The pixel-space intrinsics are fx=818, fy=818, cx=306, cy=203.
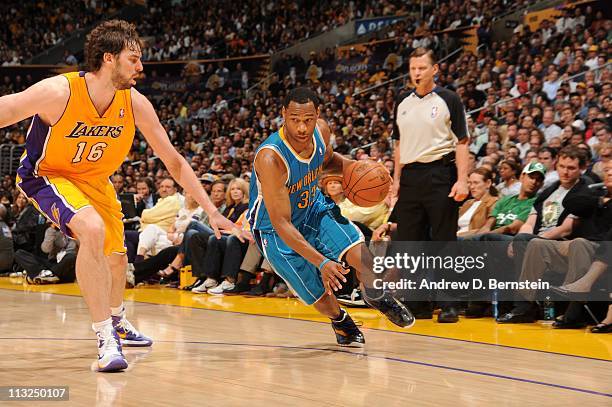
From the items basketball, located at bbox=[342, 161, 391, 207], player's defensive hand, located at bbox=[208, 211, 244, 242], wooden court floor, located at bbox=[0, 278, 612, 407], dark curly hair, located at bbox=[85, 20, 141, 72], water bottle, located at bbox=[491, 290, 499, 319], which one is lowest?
water bottle, located at bbox=[491, 290, 499, 319]

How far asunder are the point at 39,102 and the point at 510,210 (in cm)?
415

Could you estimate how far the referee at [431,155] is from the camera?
240 inches

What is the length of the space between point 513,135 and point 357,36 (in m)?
11.3

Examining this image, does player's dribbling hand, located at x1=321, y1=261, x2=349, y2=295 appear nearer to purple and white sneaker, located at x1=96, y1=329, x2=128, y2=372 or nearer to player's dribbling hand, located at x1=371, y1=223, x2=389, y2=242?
purple and white sneaker, located at x1=96, y1=329, x2=128, y2=372

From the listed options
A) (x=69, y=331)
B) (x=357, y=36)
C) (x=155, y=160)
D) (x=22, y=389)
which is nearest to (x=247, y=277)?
(x=69, y=331)

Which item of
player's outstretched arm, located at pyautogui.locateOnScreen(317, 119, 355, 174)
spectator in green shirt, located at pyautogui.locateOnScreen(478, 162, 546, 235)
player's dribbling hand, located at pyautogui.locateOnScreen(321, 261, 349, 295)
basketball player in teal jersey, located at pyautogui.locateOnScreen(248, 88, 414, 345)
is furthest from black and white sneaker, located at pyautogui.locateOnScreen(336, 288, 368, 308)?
player's dribbling hand, located at pyautogui.locateOnScreen(321, 261, 349, 295)

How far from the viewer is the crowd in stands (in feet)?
21.0

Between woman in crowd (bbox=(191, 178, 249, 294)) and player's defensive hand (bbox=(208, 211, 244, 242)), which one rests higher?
player's defensive hand (bbox=(208, 211, 244, 242))

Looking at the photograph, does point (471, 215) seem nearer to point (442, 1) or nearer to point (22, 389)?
point (22, 389)

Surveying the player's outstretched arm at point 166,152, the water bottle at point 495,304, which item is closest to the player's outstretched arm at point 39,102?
the player's outstretched arm at point 166,152

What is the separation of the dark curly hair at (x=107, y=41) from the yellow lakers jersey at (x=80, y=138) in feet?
0.35

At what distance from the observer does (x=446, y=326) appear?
235 inches

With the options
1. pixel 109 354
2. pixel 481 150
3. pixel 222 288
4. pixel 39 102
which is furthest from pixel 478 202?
pixel 39 102

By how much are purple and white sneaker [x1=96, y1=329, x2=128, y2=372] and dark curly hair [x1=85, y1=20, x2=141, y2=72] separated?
4.37 feet
